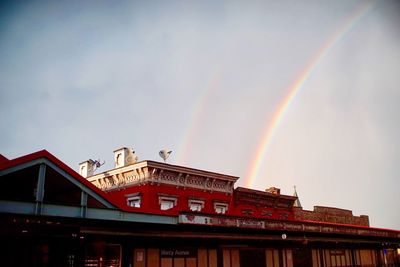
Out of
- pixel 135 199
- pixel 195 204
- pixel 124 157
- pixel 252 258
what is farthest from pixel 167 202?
pixel 252 258

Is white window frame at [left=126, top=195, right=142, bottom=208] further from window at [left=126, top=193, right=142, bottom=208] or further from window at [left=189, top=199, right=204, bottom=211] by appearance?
window at [left=189, top=199, right=204, bottom=211]

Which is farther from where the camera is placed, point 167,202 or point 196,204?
point 196,204

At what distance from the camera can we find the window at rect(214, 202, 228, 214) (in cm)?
3534

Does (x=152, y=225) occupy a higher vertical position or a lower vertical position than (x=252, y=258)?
higher

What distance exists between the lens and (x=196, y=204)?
33781mm

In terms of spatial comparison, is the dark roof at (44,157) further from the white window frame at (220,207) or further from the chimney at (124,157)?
the white window frame at (220,207)

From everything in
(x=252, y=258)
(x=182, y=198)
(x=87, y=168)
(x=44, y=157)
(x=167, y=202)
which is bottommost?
(x=252, y=258)

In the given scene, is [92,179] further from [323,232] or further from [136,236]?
[323,232]

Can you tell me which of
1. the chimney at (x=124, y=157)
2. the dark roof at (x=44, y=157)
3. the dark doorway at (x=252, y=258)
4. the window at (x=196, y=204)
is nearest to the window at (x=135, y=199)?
the chimney at (x=124, y=157)

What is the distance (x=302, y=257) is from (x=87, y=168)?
21.8m

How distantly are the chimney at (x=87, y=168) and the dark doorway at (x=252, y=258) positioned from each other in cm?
1902

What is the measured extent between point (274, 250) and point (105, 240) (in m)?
14.4

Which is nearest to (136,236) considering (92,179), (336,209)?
(92,179)

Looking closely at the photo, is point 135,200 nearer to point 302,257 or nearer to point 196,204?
point 196,204
